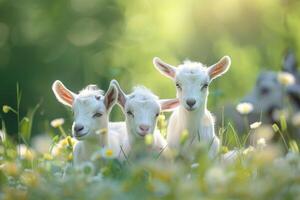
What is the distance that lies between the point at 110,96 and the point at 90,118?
9.0 inches

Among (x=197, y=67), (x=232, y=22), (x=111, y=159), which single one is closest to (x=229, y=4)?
(x=232, y=22)

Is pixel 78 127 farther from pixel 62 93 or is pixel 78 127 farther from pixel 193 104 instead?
pixel 193 104

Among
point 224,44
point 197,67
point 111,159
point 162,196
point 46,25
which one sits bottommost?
point 162,196

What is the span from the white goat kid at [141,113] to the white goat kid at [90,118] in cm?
12

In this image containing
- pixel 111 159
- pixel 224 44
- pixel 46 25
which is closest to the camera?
pixel 111 159

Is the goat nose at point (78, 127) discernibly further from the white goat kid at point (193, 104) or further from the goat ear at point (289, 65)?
the goat ear at point (289, 65)

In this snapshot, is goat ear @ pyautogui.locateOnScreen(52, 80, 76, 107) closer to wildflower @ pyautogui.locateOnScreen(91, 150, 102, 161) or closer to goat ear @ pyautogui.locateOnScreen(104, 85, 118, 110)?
goat ear @ pyautogui.locateOnScreen(104, 85, 118, 110)

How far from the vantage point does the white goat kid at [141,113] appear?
19.3ft

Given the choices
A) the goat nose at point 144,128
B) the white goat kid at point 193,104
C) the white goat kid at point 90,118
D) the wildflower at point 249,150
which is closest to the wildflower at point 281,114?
the wildflower at point 249,150

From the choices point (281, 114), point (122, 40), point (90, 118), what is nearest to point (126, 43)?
point (122, 40)

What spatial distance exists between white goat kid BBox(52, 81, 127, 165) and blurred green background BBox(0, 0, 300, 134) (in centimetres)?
759

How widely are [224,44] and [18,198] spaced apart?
35.4 feet

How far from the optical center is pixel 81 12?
15.8m

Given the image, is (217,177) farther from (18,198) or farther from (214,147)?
(214,147)
